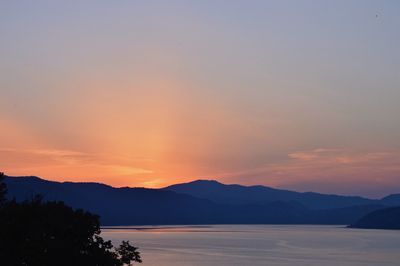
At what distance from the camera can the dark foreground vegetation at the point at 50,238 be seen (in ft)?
95.9

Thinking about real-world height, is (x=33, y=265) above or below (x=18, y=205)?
below

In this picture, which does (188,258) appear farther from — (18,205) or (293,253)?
(18,205)

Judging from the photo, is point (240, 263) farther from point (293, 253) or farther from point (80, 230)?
point (80, 230)

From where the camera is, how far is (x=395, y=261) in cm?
12262

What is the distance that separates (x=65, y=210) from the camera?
32938mm

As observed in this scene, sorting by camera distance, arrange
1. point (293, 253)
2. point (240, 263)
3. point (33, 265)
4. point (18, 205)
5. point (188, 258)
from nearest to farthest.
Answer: point (33, 265)
point (18, 205)
point (240, 263)
point (188, 258)
point (293, 253)

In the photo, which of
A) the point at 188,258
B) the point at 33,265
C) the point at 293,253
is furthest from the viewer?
the point at 293,253

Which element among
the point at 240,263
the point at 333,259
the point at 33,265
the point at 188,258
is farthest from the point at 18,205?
the point at 333,259

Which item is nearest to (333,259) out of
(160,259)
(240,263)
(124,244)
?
(240,263)

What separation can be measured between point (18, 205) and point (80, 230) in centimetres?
342

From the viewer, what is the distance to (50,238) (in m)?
31.2

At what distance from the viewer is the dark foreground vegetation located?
29234 mm

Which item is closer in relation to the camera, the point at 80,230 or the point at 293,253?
the point at 80,230

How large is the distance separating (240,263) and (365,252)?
46.3 metres
